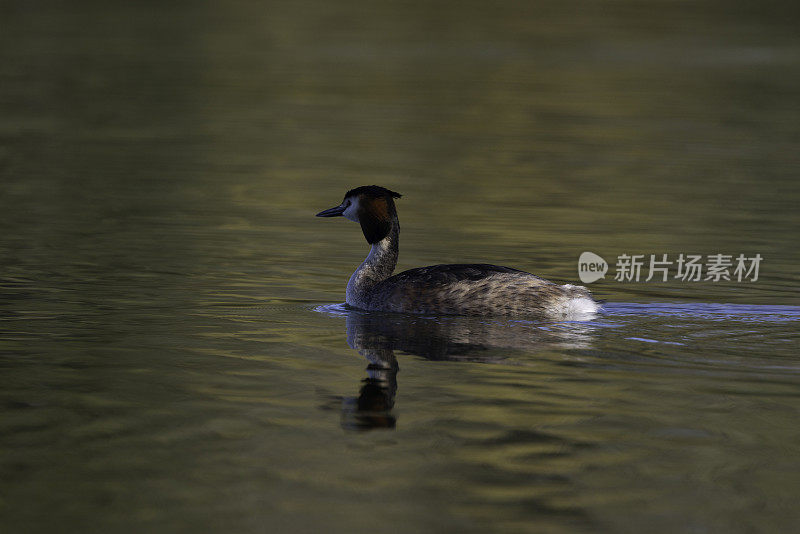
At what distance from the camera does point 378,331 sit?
12586 mm

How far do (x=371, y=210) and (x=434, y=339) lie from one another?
2474mm

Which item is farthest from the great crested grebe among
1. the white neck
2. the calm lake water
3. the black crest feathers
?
the black crest feathers

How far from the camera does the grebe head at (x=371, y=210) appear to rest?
14.2 meters

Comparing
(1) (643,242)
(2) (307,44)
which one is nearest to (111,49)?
(2) (307,44)

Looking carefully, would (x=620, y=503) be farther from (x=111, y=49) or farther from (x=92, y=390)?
(x=111, y=49)

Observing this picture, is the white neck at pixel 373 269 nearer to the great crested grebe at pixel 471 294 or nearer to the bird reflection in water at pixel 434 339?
the great crested grebe at pixel 471 294

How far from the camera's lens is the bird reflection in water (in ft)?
35.0

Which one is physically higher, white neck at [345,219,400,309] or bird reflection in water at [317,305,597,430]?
white neck at [345,219,400,309]

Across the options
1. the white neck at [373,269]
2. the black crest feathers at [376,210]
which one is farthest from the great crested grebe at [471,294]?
the black crest feathers at [376,210]

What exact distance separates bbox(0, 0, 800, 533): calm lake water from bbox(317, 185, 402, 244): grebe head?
806 mm

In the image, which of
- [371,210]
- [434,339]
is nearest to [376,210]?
[371,210]

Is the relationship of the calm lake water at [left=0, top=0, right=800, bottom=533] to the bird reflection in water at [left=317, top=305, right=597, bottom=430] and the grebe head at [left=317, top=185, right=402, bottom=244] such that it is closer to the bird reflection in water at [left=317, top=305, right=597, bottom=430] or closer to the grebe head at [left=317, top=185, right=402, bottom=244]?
the bird reflection in water at [left=317, top=305, right=597, bottom=430]

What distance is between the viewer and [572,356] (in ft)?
37.1

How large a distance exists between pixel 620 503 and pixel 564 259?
9.39m
